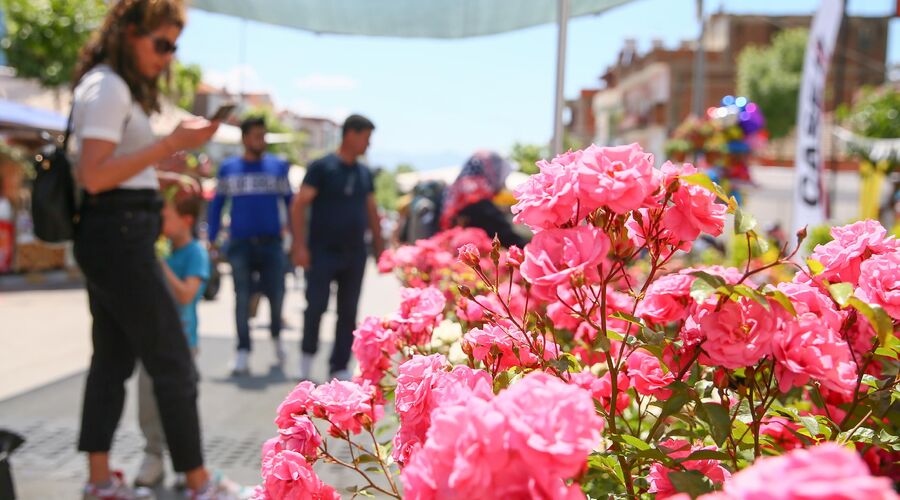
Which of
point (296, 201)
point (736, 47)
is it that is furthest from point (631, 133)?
point (296, 201)

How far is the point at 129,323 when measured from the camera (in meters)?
3.01

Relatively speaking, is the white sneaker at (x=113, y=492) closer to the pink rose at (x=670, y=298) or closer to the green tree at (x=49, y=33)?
the pink rose at (x=670, y=298)

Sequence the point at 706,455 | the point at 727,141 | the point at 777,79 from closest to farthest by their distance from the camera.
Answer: the point at 706,455 < the point at 727,141 < the point at 777,79

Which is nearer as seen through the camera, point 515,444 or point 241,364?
point 515,444

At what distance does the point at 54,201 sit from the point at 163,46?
67 cm

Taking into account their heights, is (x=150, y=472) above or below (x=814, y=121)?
below

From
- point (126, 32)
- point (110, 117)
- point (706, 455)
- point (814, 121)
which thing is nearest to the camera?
point (706, 455)

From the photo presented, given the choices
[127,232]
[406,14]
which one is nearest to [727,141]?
[406,14]

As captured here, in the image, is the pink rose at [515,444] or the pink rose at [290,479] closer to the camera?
the pink rose at [515,444]

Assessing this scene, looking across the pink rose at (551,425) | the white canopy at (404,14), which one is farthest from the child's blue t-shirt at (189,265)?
the pink rose at (551,425)

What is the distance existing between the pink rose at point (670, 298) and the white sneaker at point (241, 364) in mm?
5371

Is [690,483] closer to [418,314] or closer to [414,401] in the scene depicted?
[414,401]

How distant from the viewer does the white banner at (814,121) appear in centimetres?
659

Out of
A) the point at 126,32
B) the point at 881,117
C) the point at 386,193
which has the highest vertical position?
the point at 881,117
